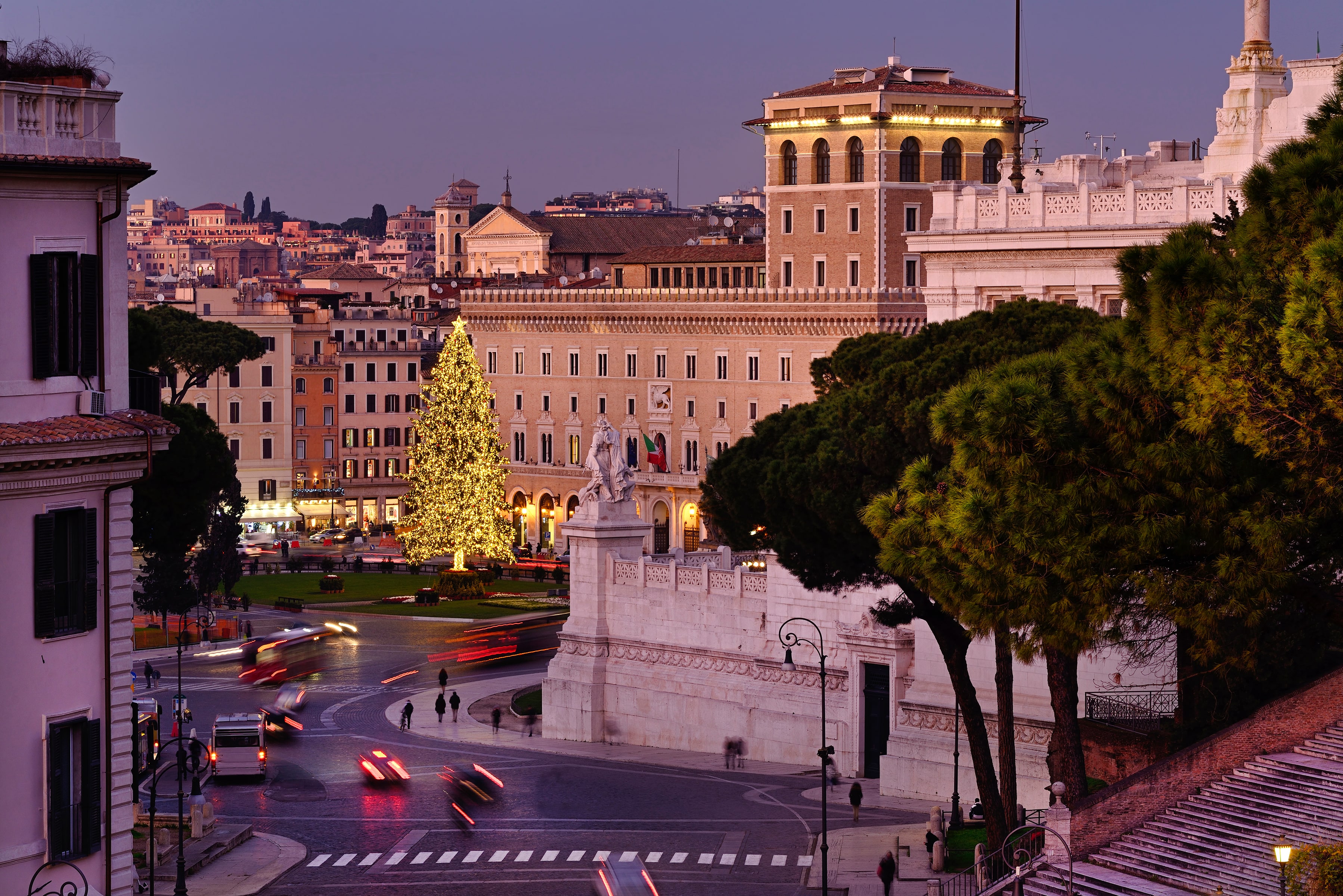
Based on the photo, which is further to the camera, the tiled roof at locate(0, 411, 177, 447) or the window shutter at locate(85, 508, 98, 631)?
the window shutter at locate(85, 508, 98, 631)

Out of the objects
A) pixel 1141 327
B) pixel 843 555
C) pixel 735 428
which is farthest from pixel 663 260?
pixel 1141 327

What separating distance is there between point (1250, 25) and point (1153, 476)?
26.3 m

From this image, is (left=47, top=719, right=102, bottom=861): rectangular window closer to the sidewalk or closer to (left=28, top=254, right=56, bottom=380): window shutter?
(left=28, top=254, right=56, bottom=380): window shutter

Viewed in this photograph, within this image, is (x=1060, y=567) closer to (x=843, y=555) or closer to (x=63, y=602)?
(x=63, y=602)

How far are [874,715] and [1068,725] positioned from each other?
529 inches

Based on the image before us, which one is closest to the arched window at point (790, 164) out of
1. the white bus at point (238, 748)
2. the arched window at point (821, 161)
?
the arched window at point (821, 161)

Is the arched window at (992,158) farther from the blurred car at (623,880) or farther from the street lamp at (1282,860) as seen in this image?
the street lamp at (1282,860)

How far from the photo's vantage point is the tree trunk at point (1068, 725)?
31.2m

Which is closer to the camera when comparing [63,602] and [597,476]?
[63,602]

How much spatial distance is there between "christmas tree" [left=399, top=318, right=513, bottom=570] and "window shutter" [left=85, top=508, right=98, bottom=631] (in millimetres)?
63142

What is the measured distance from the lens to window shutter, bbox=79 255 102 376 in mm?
21031

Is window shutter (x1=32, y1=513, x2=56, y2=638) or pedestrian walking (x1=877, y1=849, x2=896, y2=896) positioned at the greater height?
window shutter (x1=32, y1=513, x2=56, y2=638)

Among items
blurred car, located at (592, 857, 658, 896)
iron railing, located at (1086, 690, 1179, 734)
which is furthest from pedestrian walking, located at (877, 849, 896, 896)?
iron railing, located at (1086, 690, 1179, 734)

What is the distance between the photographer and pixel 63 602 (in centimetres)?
2064
